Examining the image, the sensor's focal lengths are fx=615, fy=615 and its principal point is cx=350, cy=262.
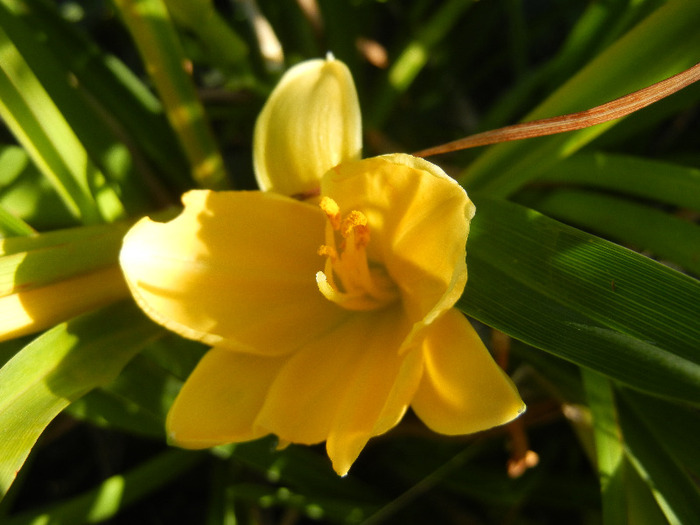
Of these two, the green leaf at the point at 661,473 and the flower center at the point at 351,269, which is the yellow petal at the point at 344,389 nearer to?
the flower center at the point at 351,269

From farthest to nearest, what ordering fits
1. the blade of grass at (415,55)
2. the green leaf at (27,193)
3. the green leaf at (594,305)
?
the blade of grass at (415,55)
the green leaf at (27,193)
the green leaf at (594,305)

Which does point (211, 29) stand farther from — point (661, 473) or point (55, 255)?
point (661, 473)

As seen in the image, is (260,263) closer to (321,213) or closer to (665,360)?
(321,213)

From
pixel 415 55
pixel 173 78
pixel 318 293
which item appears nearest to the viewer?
pixel 318 293

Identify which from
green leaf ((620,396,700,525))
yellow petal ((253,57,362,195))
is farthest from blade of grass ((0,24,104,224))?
green leaf ((620,396,700,525))

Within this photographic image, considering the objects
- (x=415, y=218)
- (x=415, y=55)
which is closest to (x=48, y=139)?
(x=415, y=218)

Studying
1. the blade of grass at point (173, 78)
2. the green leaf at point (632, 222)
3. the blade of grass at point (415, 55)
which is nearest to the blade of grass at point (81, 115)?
the blade of grass at point (173, 78)
